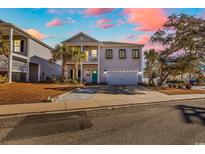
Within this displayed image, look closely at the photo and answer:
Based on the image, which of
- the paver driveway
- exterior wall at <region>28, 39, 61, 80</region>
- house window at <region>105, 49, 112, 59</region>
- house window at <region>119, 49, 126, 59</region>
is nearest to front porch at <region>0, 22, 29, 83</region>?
exterior wall at <region>28, 39, 61, 80</region>

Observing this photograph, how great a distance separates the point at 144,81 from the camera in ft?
108

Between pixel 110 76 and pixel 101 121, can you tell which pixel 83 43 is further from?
pixel 101 121

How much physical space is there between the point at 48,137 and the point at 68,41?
26584 millimetres

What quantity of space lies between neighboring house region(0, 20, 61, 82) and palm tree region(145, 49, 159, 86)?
16057mm

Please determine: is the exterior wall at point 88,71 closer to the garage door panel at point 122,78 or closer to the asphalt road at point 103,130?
the garage door panel at point 122,78

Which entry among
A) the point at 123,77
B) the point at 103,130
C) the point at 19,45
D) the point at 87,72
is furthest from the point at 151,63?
the point at 103,130

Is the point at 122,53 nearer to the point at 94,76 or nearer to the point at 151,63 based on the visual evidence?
the point at 151,63

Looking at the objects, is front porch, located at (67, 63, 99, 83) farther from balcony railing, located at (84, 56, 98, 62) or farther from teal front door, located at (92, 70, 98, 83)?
balcony railing, located at (84, 56, 98, 62)

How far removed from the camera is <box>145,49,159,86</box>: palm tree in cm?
2718

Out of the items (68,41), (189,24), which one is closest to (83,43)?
(68,41)

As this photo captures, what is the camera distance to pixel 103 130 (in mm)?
6289

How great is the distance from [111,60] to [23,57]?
1268 centimetres
